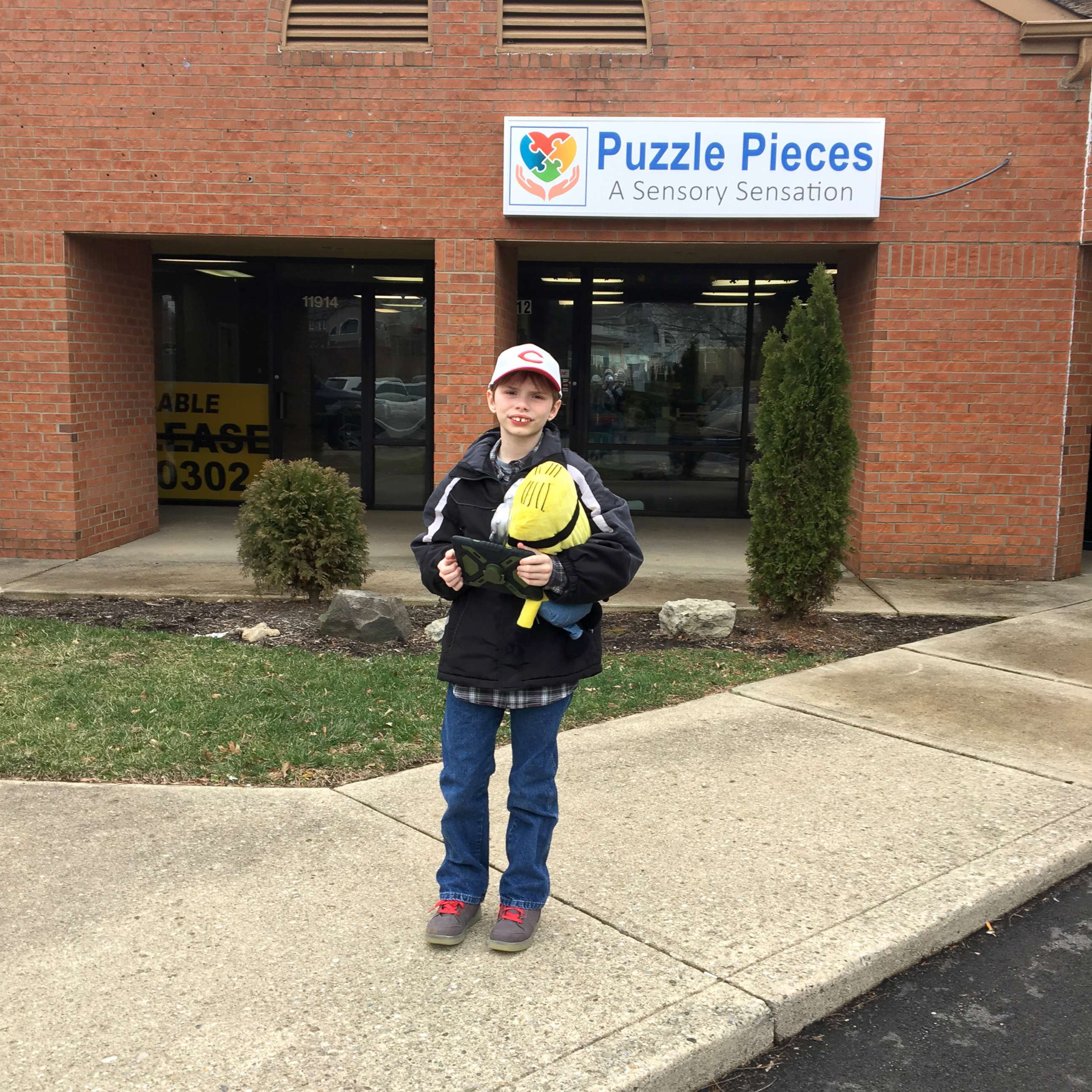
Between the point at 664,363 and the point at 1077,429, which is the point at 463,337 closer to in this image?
the point at 664,363

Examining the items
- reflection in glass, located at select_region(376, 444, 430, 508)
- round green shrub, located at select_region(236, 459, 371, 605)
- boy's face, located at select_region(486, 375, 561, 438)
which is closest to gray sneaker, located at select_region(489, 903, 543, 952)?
boy's face, located at select_region(486, 375, 561, 438)

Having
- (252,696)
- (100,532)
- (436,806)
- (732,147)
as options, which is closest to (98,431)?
(100,532)

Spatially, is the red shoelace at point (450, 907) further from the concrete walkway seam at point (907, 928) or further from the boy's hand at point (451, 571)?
the boy's hand at point (451, 571)

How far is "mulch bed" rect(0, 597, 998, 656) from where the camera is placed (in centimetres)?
703

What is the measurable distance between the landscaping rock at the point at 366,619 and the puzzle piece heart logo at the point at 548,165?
3692mm

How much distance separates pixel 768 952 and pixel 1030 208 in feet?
23.9

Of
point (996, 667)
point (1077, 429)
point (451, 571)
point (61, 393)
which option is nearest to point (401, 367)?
point (61, 393)

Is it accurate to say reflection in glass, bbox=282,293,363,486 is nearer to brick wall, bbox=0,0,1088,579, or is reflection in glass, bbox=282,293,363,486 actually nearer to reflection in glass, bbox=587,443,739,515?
reflection in glass, bbox=587,443,739,515

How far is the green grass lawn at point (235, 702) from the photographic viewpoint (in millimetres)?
4812

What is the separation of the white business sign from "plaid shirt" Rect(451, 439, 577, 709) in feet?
19.5

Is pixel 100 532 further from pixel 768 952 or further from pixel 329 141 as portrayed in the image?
pixel 768 952

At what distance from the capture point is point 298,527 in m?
7.53

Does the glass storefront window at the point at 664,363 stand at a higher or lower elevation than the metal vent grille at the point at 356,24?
lower

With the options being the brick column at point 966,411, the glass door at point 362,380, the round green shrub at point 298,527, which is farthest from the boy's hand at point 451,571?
the glass door at point 362,380
